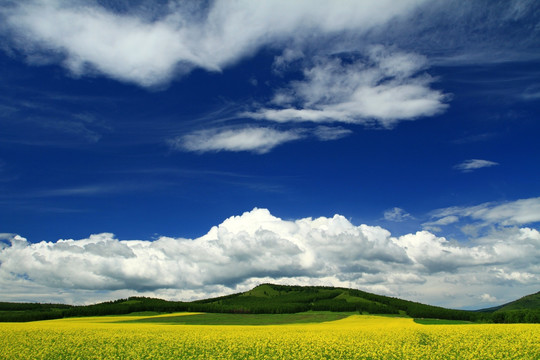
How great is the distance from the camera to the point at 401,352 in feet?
106

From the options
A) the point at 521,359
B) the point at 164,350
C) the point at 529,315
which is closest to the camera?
the point at 521,359

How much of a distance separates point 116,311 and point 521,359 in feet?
481

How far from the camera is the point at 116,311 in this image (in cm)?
14550

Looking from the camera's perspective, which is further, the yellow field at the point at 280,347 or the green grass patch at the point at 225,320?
the green grass patch at the point at 225,320

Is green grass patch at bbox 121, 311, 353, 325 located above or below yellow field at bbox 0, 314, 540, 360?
below

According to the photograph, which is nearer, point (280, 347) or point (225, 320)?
point (280, 347)

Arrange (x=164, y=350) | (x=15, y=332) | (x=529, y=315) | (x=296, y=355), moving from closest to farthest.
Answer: (x=296, y=355) → (x=164, y=350) → (x=15, y=332) → (x=529, y=315)

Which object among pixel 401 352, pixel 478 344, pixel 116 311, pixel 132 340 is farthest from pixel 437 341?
pixel 116 311

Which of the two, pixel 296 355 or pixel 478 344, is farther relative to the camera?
pixel 478 344

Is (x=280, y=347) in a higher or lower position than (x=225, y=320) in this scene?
higher

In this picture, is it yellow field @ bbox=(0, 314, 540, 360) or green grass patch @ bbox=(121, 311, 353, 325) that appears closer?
yellow field @ bbox=(0, 314, 540, 360)

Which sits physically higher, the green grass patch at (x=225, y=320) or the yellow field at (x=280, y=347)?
the yellow field at (x=280, y=347)

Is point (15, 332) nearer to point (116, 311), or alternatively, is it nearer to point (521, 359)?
point (521, 359)

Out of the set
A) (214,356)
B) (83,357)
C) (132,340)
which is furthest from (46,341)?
(214,356)
